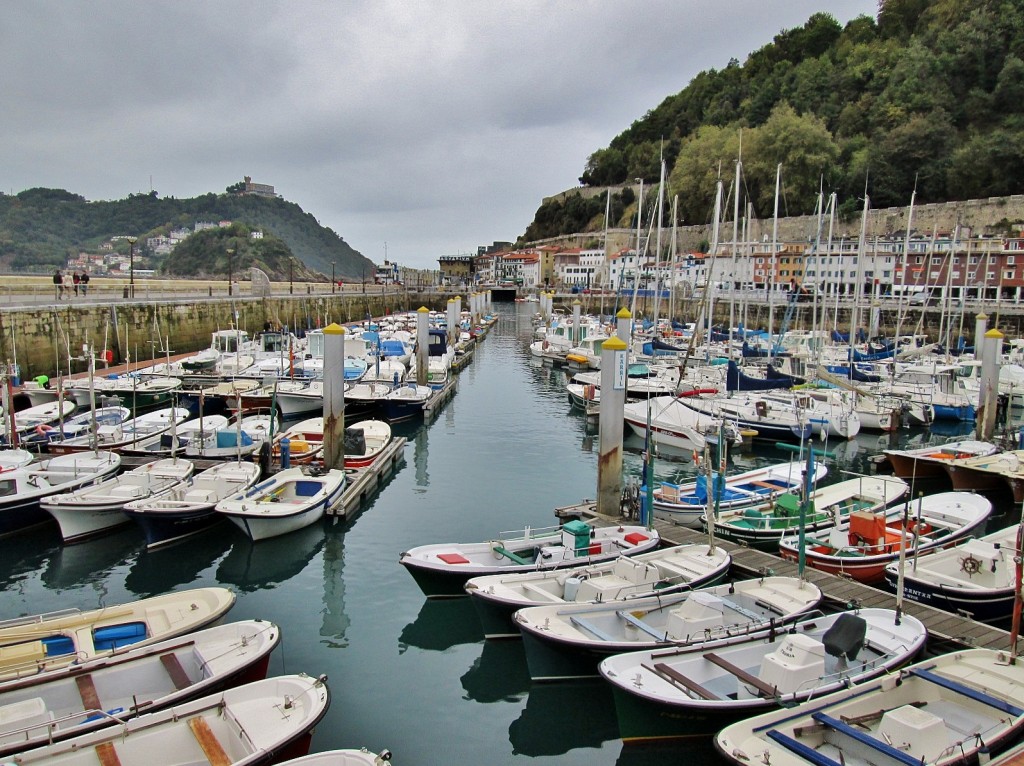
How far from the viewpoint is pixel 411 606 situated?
14617mm

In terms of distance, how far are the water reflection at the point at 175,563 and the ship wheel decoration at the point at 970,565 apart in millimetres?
15718

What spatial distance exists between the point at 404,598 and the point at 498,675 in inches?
142

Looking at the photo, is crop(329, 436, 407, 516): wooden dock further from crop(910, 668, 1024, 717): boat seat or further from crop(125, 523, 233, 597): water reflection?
crop(910, 668, 1024, 717): boat seat

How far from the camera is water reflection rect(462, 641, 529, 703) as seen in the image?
37.8ft

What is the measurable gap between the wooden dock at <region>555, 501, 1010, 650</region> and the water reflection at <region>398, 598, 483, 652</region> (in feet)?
13.3

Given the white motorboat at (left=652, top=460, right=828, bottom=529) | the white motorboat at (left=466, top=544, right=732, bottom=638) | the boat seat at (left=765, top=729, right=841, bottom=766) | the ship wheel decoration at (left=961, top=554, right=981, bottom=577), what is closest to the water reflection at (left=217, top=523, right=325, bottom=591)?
the white motorboat at (left=466, top=544, right=732, bottom=638)

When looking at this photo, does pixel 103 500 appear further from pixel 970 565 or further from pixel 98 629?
pixel 970 565

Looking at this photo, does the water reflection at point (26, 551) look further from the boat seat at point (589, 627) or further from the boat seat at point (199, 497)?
the boat seat at point (589, 627)

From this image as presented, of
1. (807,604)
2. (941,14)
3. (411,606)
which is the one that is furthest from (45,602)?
Result: (941,14)

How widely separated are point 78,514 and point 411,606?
8.64m

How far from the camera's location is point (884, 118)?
293 ft

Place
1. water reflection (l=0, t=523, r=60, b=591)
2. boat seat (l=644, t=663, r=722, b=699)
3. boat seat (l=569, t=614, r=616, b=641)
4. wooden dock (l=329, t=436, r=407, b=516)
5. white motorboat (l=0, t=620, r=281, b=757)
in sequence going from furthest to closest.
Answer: wooden dock (l=329, t=436, r=407, b=516)
water reflection (l=0, t=523, r=60, b=591)
boat seat (l=569, t=614, r=616, b=641)
boat seat (l=644, t=663, r=722, b=699)
white motorboat (l=0, t=620, r=281, b=757)

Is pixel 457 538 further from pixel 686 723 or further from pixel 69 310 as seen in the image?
pixel 69 310

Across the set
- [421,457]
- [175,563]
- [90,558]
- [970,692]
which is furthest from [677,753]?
[421,457]
